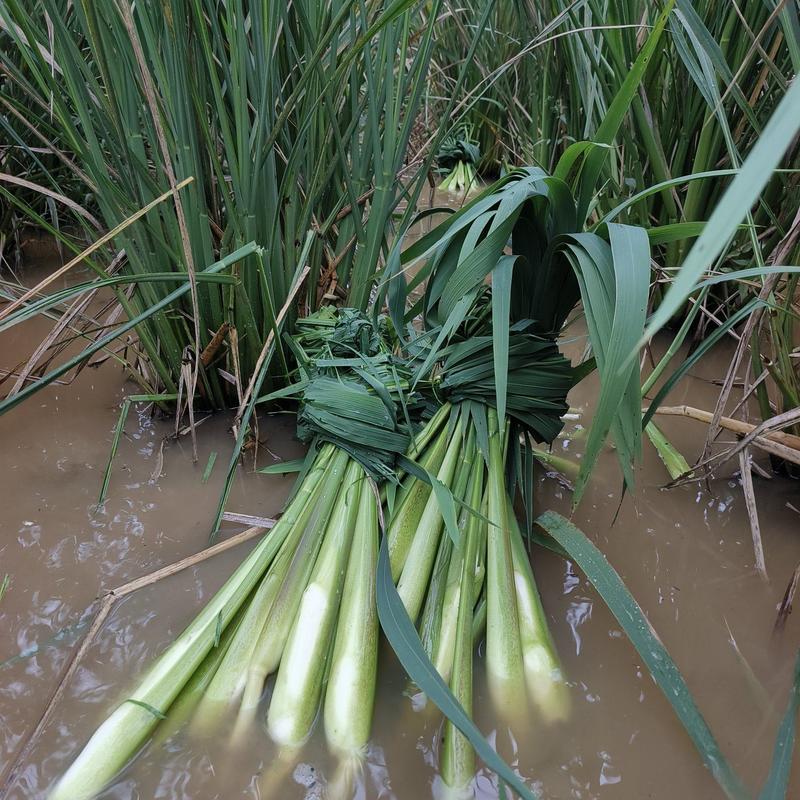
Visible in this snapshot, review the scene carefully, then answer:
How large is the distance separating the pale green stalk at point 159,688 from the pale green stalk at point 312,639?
0.07m

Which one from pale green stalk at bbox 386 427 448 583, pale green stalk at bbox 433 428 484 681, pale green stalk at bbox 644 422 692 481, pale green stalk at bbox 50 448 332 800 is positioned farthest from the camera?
pale green stalk at bbox 644 422 692 481

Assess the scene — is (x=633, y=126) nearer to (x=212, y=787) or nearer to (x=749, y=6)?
(x=749, y=6)

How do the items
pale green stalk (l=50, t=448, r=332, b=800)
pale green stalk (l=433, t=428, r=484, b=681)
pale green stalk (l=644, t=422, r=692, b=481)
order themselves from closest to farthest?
pale green stalk (l=50, t=448, r=332, b=800), pale green stalk (l=433, t=428, r=484, b=681), pale green stalk (l=644, t=422, r=692, b=481)

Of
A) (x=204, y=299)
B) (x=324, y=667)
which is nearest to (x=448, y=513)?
(x=324, y=667)

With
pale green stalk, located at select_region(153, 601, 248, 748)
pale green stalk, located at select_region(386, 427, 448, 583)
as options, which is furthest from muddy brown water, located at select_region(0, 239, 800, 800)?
pale green stalk, located at select_region(386, 427, 448, 583)

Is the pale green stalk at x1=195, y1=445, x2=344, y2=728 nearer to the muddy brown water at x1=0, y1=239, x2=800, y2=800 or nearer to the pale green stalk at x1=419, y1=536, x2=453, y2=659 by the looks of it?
the muddy brown water at x1=0, y1=239, x2=800, y2=800

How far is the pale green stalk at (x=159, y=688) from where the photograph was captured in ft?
2.11

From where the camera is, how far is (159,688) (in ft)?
2.35

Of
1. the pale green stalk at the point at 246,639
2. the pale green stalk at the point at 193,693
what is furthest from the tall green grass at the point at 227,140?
the pale green stalk at the point at 193,693

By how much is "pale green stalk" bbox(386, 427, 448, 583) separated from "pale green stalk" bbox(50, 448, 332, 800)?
0.49 feet

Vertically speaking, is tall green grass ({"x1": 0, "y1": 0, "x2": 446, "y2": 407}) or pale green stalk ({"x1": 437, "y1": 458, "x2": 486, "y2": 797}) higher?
tall green grass ({"x1": 0, "y1": 0, "x2": 446, "y2": 407})

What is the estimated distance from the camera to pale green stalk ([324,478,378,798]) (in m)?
0.68

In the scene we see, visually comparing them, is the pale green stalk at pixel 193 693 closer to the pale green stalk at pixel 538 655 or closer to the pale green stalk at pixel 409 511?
the pale green stalk at pixel 409 511

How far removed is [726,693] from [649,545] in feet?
0.80
